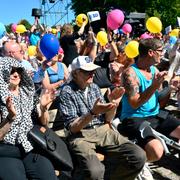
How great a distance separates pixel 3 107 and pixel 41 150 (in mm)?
504

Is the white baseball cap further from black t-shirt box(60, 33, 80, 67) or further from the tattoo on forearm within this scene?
black t-shirt box(60, 33, 80, 67)

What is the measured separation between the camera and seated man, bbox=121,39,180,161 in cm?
397

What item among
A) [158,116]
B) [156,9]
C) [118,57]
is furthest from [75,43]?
[156,9]

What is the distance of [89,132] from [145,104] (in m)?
0.80

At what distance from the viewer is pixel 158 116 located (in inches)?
172

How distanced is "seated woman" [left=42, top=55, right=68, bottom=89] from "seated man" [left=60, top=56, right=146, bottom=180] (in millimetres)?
1581

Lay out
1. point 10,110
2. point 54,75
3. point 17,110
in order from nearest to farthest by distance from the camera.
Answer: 1. point 10,110
2. point 17,110
3. point 54,75

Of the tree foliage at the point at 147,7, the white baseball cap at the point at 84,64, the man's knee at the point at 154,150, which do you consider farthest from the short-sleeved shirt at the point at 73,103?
the tree foliage at the point at 147,7

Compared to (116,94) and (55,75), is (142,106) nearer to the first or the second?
(116,94)

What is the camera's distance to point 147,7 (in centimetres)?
4031

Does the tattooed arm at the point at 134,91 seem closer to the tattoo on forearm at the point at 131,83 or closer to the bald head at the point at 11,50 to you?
the tattoo on forearm at the point at 131,83

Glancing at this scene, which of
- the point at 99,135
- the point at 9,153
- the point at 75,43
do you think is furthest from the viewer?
the point at 75,43

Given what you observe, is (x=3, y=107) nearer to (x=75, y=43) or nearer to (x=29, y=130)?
(x=29, y=130)

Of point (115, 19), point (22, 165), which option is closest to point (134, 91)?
point (22, 165)
